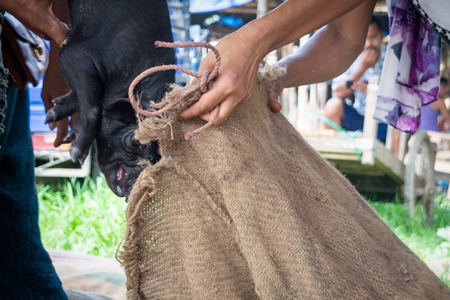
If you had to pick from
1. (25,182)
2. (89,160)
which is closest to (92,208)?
(89,160)

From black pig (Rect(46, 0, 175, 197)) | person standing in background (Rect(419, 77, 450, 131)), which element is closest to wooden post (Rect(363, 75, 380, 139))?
person standing in background (Rect(419, 77, 450, 131))

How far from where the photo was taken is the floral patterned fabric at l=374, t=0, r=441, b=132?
1.70 metres

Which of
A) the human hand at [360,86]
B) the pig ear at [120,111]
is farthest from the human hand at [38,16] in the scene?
the human hand at [360,86]

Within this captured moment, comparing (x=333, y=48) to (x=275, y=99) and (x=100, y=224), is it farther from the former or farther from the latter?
(x=100, y=224)

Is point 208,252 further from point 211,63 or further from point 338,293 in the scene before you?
point 211,63

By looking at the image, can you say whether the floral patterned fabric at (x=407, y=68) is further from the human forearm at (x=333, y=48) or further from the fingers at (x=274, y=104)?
the fingers at (x=274, y=104)

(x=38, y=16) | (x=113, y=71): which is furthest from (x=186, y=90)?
(x=38, y=16)

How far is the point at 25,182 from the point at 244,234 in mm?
822

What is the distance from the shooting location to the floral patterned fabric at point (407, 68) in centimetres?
170

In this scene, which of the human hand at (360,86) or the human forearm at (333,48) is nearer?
the human forearm at (333,48)

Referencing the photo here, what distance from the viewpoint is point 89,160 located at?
198 inches

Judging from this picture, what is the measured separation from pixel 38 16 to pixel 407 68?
1.03 metres

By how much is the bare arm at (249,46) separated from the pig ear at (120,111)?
133mm

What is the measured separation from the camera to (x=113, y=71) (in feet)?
4.05
